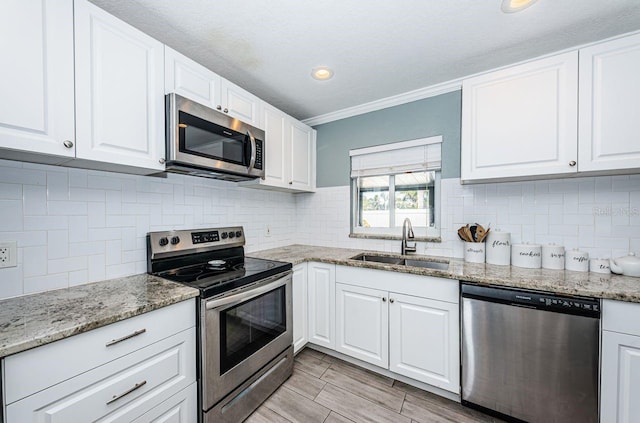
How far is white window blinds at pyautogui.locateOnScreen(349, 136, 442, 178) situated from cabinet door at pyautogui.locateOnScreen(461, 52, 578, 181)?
45 centimetres

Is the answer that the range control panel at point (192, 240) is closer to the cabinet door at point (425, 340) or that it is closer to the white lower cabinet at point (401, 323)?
the white lower cabinet at point (401, 323)

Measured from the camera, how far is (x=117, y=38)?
50.9 inches

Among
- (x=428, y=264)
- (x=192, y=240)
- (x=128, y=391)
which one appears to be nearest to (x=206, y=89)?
(x=192, y=240)

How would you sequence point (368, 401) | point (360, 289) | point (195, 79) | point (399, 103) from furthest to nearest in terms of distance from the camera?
point (399, 103), point (360, 289), point (368, 401), point (195, 79)

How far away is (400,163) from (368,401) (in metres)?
2.01

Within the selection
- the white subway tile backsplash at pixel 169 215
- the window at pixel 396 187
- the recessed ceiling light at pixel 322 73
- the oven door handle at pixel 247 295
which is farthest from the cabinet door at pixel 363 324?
the recessed ceiling light at pixel 322 73

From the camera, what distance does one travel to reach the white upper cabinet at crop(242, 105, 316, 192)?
2.27 metres

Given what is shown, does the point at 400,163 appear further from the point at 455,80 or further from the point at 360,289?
the point at 360,289

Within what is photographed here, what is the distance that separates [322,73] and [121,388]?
224cm

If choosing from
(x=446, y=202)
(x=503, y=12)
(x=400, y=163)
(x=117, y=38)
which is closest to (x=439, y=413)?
(x=446, y=202)

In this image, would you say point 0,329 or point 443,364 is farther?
point 443,364

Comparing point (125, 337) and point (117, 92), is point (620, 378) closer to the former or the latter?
point (125, 337)

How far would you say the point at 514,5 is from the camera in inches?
53.1

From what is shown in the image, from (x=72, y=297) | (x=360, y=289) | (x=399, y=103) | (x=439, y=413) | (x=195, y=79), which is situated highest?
(x=399, y=103)
